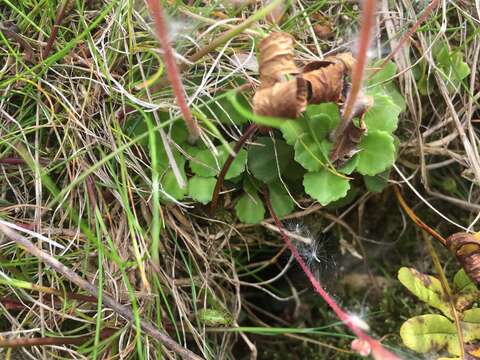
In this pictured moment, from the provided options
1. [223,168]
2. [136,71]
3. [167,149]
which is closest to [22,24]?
[136,71]

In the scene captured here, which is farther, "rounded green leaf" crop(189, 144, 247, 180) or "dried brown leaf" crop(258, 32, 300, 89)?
"rounded green leaf" crop(189, 144, 247, 180)

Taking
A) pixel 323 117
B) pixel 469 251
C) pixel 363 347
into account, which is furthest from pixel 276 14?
pixel 363 347

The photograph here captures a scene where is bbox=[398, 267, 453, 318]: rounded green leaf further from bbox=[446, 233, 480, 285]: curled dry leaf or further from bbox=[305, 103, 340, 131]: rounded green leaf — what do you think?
bbox=[305, 103, 340, 131]: rounded green leaf

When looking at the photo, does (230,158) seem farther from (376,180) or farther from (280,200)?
(376,180)

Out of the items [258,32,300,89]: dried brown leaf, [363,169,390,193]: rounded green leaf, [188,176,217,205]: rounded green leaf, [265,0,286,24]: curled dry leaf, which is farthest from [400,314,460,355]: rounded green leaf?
[265,0,286,24]: curled dry leaf

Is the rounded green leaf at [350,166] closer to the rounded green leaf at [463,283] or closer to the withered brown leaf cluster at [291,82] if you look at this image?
the withered brown leaf cluster at [291,82]

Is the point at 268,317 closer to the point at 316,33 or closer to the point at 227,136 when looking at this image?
the point at 227,136
